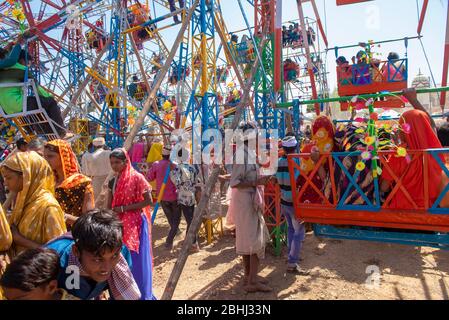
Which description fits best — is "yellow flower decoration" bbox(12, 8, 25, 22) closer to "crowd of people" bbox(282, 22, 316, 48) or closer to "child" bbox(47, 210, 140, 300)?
"child" bbox(47, 210, 140, 300)

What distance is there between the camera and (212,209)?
5559 millimetres

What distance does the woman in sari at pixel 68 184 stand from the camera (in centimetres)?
252

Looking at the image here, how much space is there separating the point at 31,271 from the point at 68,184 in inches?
56.9

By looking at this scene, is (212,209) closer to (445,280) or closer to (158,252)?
(158,252)

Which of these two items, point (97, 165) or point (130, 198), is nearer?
point (130, 198)

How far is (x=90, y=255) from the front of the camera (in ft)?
4.34

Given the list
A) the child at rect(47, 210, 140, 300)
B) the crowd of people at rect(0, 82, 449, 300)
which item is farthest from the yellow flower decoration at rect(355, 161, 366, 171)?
the child at rect(47, 210, 140, 300)

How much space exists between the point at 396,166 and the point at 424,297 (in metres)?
1.83

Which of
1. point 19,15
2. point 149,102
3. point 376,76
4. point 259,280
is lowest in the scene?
point 259,280

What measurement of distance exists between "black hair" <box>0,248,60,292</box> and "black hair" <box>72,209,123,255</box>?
12cm

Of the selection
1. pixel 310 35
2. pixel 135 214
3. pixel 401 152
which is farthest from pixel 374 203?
pixel 310 35

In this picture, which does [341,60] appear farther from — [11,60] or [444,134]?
[11,60]

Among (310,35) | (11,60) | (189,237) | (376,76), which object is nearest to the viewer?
(189,237)

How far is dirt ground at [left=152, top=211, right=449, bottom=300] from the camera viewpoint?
364 centimetres
